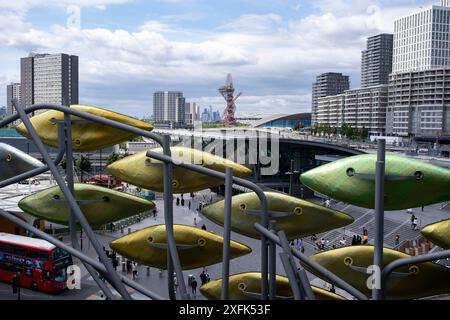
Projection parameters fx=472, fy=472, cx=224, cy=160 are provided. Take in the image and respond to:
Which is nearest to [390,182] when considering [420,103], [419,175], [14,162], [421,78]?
[419,175]

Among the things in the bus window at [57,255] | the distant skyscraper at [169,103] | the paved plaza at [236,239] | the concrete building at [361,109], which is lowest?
the paved plaza at [236,239]

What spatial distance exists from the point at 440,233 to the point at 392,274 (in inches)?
32.5

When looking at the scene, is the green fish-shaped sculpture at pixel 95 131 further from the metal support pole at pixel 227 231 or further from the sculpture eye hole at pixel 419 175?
the sculpture eye hole at pixel 419 175

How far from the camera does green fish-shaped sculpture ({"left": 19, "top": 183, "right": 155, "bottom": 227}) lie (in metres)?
7.43

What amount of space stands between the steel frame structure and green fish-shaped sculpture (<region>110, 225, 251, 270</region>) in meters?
0.39

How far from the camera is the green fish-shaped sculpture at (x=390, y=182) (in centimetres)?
582

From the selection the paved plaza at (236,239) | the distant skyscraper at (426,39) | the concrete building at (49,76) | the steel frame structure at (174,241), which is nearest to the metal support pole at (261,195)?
the steel frame structure at (174,241)

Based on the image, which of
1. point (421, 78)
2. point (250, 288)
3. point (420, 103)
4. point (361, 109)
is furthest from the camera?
point (361, 109)

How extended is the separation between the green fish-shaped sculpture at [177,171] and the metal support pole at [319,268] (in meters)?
1.15


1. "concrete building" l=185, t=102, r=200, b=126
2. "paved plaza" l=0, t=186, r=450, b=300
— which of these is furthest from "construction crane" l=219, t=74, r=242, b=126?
"paved plaza" l=0, t=186, r=450, b=300

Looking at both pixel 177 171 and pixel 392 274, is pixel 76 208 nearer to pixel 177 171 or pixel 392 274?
pixel 177 171

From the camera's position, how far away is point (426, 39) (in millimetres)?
90000
